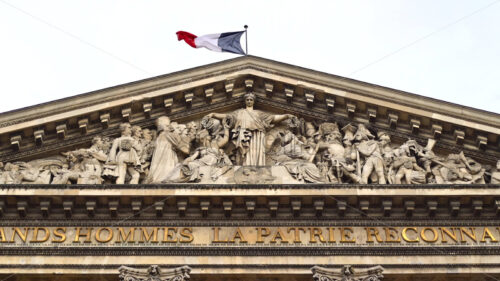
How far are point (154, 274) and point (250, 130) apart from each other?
4811 millimetres

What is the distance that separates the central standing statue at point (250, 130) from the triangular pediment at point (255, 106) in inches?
13.8

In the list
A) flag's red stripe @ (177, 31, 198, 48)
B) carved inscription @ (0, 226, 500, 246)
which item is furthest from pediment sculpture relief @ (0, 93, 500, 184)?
flag's red stripe @ (177, 31, 198, 48)

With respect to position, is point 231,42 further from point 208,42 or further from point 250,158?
point 250,158

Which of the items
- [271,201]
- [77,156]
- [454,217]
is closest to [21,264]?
[77,156]

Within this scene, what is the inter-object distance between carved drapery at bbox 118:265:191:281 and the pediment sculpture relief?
2.38 metres

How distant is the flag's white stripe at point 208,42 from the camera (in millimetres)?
27922

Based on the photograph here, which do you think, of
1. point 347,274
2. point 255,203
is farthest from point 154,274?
point 347,274

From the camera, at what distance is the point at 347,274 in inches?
865

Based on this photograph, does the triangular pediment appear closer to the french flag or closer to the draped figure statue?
the draped figure statue

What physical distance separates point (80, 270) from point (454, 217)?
8.72 metres

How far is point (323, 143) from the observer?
24.6m

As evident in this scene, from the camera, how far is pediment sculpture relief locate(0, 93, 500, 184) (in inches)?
932

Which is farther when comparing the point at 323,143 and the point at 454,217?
the point at 323,143

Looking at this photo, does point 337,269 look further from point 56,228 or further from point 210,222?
point 56,228
